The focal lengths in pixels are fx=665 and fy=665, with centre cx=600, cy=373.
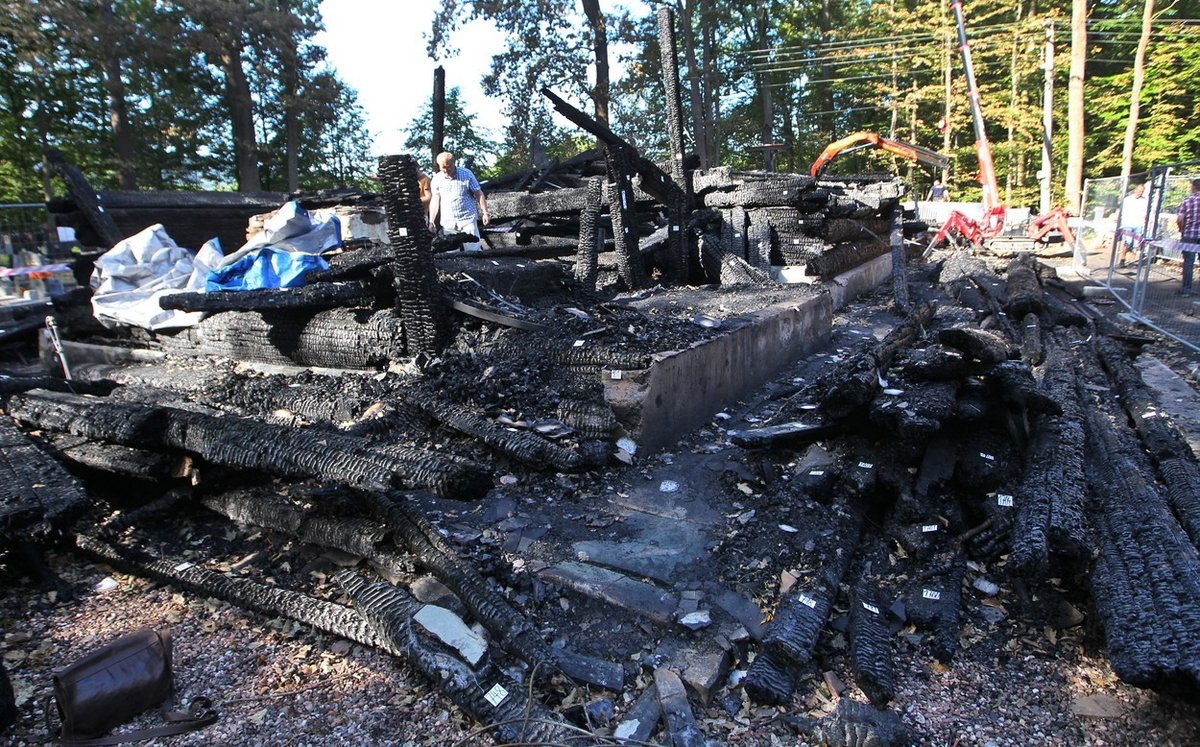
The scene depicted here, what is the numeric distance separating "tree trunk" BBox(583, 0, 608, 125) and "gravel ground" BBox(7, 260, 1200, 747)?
1947cm

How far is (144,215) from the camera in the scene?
30.8ft

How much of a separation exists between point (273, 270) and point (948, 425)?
19.7 feet

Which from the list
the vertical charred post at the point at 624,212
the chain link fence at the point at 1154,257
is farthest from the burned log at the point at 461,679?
the chain link fence at the point at 1154,257

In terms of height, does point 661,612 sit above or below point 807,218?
below

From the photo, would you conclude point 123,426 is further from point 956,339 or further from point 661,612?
point 956,339

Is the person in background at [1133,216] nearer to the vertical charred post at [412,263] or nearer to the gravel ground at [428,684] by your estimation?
the gravel ground at [428,684]

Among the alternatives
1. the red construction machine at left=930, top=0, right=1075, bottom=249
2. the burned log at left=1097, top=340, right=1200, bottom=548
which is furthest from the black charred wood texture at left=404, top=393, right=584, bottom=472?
the red construction machine at left=930, top=0, right=1075, bottom=249

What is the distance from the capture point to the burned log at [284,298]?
5.23m

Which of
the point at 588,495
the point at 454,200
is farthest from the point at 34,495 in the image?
the point at 454,200

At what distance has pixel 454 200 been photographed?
775 centimetres

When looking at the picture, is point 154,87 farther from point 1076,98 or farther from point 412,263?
point 1076,98

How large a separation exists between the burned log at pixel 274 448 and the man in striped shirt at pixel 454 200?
183 inches

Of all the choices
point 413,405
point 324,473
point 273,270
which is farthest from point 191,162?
point 324,473

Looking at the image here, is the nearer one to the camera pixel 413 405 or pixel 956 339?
pixel 956 339
